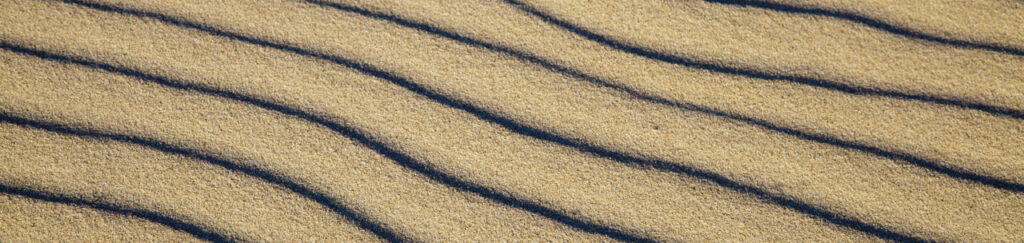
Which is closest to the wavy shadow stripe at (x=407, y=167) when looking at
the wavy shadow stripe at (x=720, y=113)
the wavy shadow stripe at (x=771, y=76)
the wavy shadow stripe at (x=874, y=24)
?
the wavy shadow stripe at (x=720, y=113)

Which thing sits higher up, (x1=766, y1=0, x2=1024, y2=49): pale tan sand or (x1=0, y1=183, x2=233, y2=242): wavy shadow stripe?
(x1=766, y1=0, x2=1024, y2=49): pale tan sand

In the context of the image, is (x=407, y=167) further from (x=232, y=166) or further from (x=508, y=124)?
(x=232, y=166)

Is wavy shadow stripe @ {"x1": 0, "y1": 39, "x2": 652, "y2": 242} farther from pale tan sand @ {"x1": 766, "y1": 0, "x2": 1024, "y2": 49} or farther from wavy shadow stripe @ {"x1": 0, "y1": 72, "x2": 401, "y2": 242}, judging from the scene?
pale tan sand @ {"x1": 766, "y1": 0, "x2": 1024, "y2": 49}

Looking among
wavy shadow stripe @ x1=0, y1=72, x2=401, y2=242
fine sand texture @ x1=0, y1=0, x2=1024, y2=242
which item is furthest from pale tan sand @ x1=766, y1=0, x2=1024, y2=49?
wavy shadow stripe @ x1=0, y1=72, x2=401, y2=242

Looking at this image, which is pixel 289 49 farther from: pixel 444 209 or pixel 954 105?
pixel 954 105

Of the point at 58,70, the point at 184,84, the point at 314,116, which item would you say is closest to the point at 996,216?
the point at 314,116

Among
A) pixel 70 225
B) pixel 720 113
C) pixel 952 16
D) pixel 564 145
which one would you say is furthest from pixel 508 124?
pixel 952 16

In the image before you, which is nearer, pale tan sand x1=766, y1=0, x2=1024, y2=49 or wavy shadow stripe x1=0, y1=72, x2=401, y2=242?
wavy shadow stripe x1=0, y1=72, x2=401, y2=242
